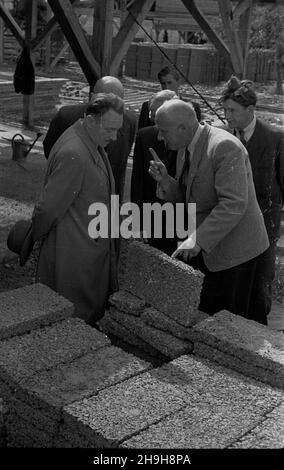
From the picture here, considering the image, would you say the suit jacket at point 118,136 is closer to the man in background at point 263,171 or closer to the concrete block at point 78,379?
the man in background at point 263,171

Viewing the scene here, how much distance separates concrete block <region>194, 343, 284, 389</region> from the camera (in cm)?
312

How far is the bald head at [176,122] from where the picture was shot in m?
3.65

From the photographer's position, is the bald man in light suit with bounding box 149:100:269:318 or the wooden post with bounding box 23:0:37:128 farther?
the wooden post with bounding box 23:0:37:128

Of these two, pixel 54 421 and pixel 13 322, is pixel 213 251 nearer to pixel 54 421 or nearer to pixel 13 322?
pixel 13 322

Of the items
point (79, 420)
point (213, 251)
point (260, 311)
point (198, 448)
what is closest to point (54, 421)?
point (79, 420)

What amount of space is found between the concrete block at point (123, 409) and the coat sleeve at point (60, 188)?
3.90 ft

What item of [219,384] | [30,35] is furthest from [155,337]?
[30,35]

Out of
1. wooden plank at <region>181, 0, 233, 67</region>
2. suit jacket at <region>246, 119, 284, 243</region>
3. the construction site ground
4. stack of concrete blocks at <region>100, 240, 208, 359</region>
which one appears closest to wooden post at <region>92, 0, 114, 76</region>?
the construction site ground

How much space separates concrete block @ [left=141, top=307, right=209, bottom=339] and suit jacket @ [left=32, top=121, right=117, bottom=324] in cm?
49

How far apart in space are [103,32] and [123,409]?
5340 mm

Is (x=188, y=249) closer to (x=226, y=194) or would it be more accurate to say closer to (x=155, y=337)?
(x=226, y=194)

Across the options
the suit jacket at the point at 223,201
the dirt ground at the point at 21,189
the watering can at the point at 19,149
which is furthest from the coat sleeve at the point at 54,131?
the watering can at the point at 19,149

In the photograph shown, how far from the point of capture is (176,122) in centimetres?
366

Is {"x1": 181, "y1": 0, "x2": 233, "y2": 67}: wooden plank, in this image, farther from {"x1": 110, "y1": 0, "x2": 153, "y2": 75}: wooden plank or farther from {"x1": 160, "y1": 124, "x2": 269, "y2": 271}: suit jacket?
{"x1": 160, "y1": 124, "x2": 269, "y2": 271}: suit jacket
